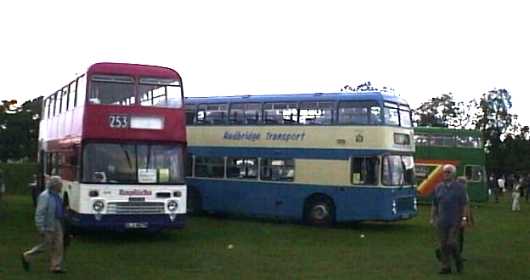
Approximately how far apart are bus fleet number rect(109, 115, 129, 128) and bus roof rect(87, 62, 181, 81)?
108 centimetres

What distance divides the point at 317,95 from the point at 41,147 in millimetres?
9515

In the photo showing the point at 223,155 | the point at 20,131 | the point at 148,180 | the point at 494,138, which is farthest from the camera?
the point at 494,138

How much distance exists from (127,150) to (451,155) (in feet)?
87.2

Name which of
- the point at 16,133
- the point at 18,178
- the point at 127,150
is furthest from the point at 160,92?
the point at 16,133

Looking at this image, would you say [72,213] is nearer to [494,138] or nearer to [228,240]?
[228,240]

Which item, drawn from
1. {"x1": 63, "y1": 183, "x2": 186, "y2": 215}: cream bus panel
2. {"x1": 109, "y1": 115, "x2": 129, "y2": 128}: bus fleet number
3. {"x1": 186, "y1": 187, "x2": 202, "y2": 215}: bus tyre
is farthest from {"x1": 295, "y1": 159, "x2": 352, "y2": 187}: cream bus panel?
{"x1": 109, "y1": 115, "x2": 129, "y2": 128}: bus fleet number

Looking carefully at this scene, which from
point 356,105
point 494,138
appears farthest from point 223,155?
point 494,138

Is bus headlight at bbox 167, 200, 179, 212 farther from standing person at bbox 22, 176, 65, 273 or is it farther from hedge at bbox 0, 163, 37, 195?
hedge at bbox 0, 163, 37, 195

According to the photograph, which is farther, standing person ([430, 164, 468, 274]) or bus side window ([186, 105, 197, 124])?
bus side window ([186, 105, 197, 124])

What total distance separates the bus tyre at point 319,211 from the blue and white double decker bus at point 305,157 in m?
0.03

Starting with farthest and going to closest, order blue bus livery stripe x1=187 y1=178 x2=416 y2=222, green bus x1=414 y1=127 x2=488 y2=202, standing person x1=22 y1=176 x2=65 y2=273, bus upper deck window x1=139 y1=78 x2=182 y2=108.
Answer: green bus x1=414 y1=127 x2=488 y2=202 → blue bus livery stripe x1=187 y1=178 x2=416 y2=222 → bus upper deck window x1=139 y1=78 x2=182 y2=108 → standing person x1=22 y1=176 x2=65 y2=273

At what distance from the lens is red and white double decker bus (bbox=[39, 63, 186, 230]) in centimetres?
2023

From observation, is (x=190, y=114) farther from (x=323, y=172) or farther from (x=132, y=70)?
(x=132, y=70)

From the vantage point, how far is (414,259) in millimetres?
18531
